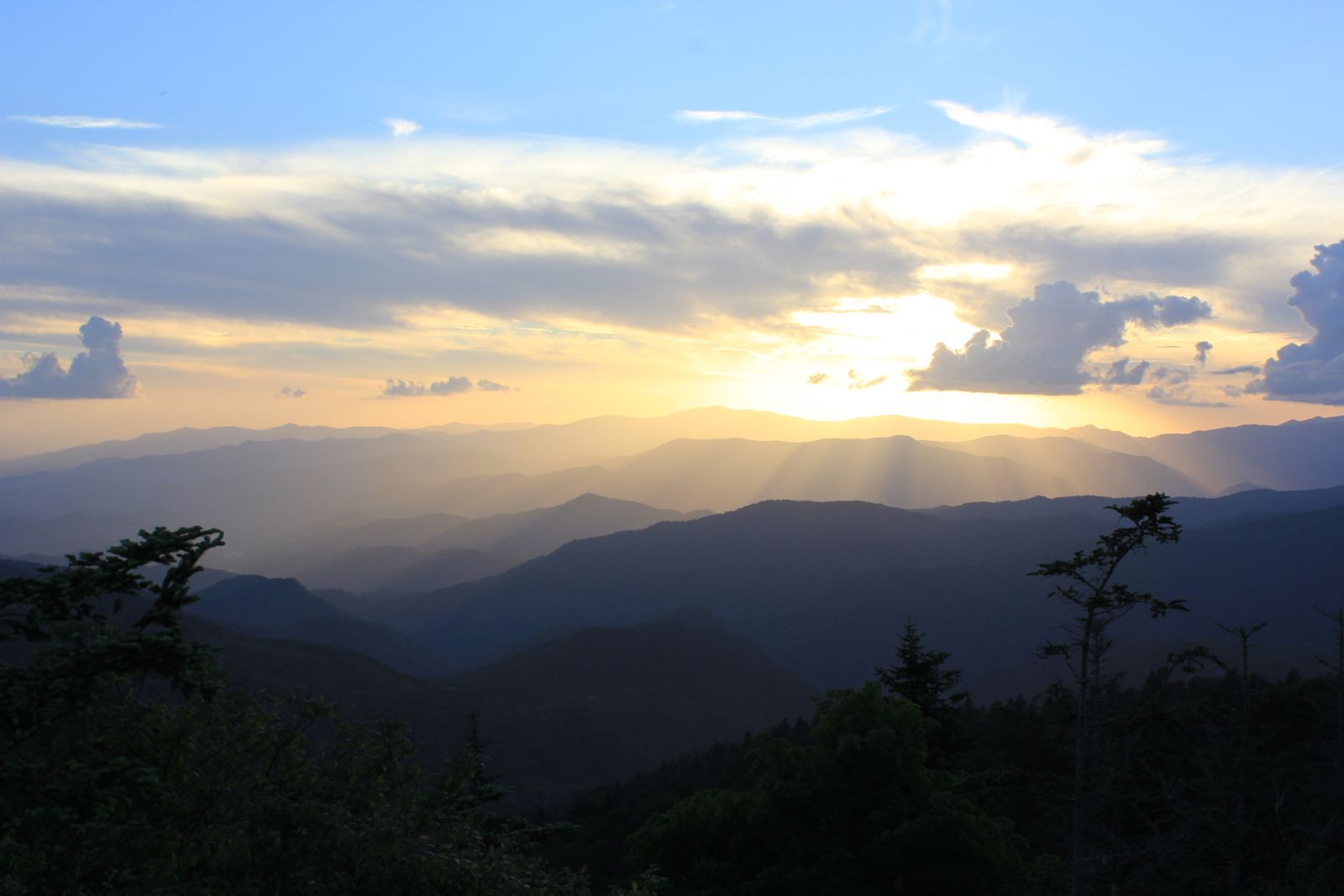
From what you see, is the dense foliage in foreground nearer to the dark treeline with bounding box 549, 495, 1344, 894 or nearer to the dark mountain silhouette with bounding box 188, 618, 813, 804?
the dark treeline with bounding box 549, 495, 1344, 894

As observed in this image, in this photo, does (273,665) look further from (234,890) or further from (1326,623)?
(1326,623)

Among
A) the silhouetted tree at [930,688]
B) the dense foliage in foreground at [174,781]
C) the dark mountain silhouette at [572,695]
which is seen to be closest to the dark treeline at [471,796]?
the dense foliage in foreground at [174,781]

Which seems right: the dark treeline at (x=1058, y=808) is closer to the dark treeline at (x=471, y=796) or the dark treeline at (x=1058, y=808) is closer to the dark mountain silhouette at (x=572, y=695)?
the dark treeline at (x=471, y=796)

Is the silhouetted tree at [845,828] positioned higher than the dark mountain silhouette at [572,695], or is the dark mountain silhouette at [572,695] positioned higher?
the silhouetted tree at [845,828]

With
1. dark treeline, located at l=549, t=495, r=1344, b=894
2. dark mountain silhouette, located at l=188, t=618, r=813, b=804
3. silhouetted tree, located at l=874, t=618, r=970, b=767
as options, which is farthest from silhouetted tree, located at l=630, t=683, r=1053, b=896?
dark mountain silhouette, located at l=188, t=618, r=813, b=804

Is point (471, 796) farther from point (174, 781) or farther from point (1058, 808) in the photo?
point (1058, 808)

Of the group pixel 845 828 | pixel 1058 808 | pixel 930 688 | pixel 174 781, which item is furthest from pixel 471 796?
pixel 930 688

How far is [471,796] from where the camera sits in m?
11.3

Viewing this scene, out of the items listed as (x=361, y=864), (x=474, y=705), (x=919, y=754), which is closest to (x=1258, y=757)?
(x=919, y=754)

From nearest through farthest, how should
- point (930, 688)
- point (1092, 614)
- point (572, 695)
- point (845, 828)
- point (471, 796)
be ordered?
point (471, 796) → point (1092, 614) → point (845, 828) → point (930, 688) → point (572, 695)

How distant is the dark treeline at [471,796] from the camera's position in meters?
7.83

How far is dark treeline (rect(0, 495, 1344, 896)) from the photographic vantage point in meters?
7.83

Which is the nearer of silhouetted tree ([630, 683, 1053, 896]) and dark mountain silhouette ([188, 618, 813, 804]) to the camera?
silhouetted tree ([630, 683, 1053, 896])

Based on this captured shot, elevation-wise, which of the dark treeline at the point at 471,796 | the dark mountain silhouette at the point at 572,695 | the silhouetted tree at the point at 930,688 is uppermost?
the dark treeline at the point at 471,796
